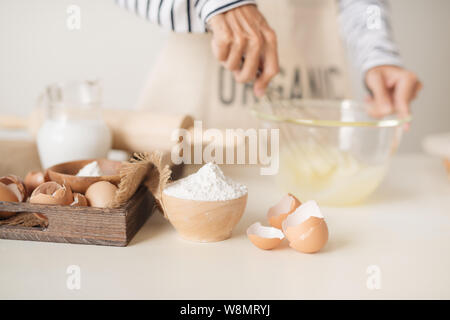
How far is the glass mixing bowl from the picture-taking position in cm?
77

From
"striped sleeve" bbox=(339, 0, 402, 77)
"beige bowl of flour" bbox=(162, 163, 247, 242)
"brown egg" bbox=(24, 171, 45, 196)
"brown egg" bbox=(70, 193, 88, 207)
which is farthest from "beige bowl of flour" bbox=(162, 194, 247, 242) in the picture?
"striped sleeve" bbox=(339, 0, 402, 77)

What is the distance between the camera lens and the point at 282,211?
2.13 feet

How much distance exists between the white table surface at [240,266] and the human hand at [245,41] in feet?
0.86

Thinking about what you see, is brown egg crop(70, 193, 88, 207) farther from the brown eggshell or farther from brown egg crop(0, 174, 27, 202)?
the brown eggshell

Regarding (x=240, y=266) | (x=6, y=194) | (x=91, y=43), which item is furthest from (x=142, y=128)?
(x=91, y=43)

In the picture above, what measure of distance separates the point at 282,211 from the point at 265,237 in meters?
0.08

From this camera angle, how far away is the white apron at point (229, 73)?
Answer: 48.6 inches

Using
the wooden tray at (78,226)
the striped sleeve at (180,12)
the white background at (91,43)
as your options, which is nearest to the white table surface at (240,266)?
the wooden tray at (78,226)

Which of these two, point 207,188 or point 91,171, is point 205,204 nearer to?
point 207,188

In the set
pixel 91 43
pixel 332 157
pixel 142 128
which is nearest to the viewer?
pixel 332 157

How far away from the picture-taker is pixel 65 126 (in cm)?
83

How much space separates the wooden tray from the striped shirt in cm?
39
